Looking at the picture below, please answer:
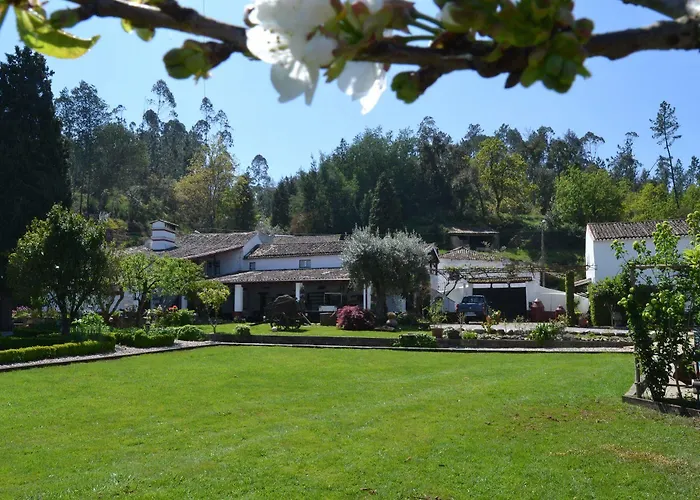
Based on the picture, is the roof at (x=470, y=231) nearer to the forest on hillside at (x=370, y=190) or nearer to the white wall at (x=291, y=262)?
the forest on hillside at (x=370, y=190)

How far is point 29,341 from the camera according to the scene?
19672 millimetres

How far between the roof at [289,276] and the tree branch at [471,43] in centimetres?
3317

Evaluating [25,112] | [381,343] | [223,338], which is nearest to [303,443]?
[381,343]

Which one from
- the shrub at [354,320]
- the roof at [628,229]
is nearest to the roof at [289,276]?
the shrub at [354,320]

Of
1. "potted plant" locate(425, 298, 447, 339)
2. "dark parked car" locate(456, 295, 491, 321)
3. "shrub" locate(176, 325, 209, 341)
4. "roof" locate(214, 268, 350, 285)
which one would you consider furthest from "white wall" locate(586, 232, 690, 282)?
"shrub" locate(176, 325, 209, 341)

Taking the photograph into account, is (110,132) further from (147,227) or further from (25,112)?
(25,112)

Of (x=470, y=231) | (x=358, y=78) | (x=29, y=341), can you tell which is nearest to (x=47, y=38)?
(x=358, y=78)

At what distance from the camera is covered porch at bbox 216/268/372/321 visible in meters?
35.5

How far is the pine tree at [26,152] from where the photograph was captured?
29.8 m

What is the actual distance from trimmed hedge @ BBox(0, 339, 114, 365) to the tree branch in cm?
1837

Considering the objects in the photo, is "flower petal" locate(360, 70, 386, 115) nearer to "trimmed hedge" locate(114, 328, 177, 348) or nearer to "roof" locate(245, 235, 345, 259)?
"trimmed hedge" locate(114, 328, 177, 348)

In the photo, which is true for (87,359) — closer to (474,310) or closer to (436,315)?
(436,315)

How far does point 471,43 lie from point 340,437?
759 cm

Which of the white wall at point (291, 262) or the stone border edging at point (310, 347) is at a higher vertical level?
the white wall at point (291, 262)
